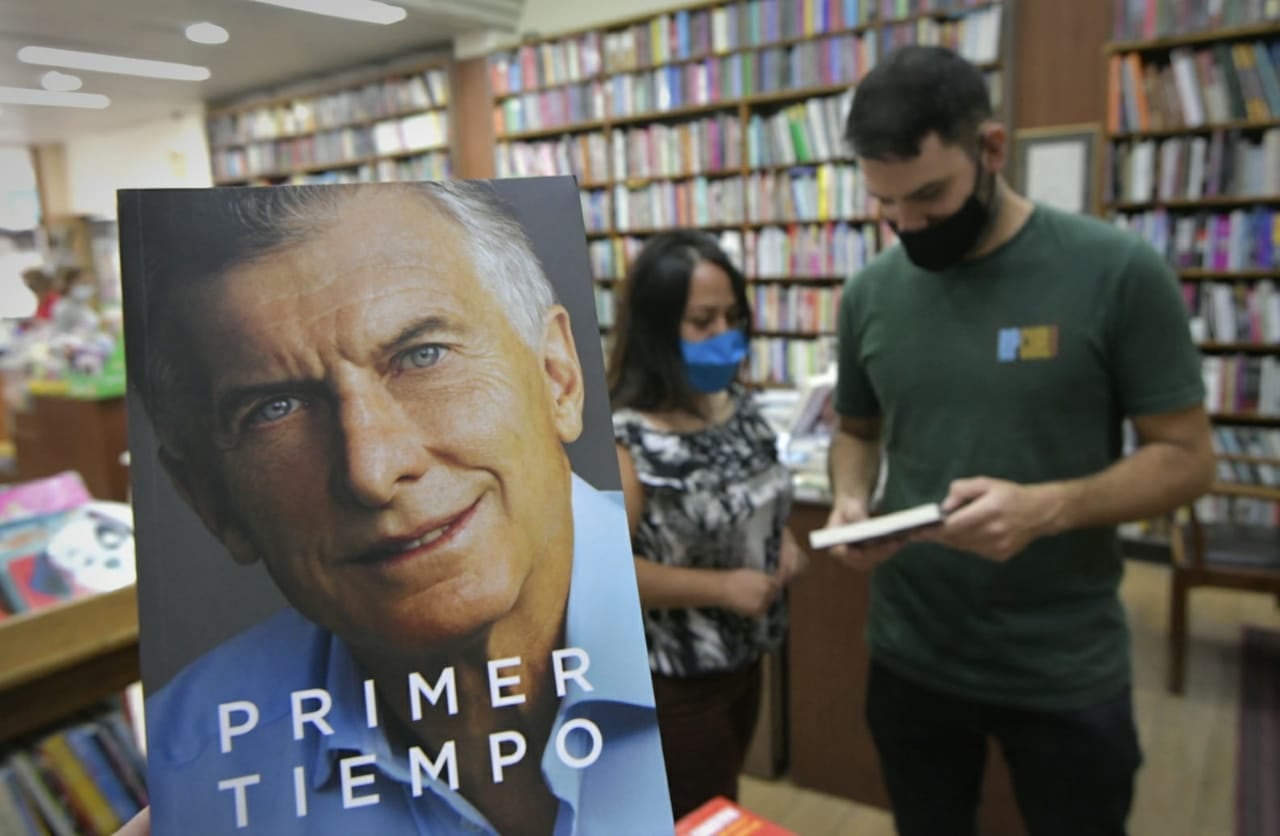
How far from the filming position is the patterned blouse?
4.22ft

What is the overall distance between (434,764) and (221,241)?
26cm

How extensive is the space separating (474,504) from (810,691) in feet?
6.94

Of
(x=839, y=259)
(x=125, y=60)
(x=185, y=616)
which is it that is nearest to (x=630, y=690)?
(x=185, y=616)

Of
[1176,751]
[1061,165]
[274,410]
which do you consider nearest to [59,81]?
[274,410]

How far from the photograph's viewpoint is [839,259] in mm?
4363

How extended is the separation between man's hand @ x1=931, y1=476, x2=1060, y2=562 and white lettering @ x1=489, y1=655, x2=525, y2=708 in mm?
845

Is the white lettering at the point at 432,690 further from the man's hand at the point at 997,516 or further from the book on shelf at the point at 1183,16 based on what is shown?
the book on shelf at the point at 1183,16

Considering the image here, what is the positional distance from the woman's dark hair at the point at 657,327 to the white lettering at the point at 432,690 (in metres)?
0.98

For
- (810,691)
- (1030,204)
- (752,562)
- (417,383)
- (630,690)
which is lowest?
(810,691)

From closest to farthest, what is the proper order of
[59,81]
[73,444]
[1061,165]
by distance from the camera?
1. [59,81]
2. [73,444]
3. [1061,165]

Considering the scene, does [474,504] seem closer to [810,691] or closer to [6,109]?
[6,109]

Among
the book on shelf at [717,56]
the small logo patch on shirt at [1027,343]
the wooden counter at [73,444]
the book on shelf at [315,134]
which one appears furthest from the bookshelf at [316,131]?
the book on shelf at [717,56]

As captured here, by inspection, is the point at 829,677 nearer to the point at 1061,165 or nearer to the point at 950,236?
the point at 950,236

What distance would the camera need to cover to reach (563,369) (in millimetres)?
438
